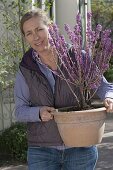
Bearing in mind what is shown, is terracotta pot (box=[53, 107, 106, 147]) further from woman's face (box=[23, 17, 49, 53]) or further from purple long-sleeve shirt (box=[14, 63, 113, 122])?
woman's face (box=[23, 17, 49, 53])

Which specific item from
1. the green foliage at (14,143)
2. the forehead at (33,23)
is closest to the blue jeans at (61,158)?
the forehead at (33,23)

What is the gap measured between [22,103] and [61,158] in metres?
0.44

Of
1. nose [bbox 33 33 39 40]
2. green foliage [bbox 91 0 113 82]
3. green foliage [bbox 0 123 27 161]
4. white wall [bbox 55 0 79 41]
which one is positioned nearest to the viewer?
nose [bbox 33 33 39 40]

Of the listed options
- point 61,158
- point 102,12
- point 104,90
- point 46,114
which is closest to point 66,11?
point 104,90

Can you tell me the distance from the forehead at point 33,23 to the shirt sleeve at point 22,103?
1.02ft

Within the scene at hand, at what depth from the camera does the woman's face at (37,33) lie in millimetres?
2828

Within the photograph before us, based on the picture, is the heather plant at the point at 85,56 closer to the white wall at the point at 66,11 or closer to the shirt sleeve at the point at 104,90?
the shirt sleeve at the point at 104,90

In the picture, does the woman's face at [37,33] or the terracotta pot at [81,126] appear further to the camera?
the woman's face at [37,33]

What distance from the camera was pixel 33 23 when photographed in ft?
9.36

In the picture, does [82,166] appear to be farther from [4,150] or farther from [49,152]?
[4,150]

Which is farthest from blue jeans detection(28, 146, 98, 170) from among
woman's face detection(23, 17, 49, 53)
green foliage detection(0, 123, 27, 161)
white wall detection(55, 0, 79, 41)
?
white wall detection(55, 0, 79, 41)

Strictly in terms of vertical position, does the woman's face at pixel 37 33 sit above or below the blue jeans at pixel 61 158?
above

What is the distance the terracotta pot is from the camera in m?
2.66

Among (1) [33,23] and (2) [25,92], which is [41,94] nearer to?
(2) [25,92]
